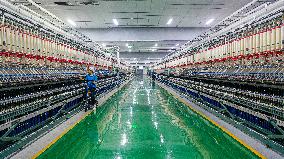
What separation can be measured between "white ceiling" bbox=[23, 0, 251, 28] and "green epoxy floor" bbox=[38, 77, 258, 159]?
216 inches

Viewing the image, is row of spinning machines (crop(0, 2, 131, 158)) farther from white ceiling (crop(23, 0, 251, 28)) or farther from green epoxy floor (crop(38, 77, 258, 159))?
white ceiling (crop(23, 0, 251, 28))

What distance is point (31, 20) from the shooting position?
587 centimetres

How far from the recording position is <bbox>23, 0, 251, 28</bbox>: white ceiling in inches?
424

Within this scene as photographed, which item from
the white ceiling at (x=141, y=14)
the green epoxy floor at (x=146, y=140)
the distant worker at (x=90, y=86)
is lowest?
the green epoxy floor at (x=146, y=140)

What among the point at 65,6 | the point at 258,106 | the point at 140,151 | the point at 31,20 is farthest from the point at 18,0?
the point at 258,106

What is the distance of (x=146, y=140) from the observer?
527cm

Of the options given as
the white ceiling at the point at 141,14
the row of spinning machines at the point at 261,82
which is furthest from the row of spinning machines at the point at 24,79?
the row of spinning machines at the point at 261,82

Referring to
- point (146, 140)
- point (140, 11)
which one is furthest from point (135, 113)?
point (140, 11)

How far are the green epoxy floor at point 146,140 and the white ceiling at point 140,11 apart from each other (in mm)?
5478

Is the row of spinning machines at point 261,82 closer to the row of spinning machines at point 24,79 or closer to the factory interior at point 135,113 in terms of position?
the factory interior at point 135,113

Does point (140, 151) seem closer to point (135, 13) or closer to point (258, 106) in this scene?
point (258, 106)

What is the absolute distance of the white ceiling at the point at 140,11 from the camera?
1077 centimetres

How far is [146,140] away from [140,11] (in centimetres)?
837

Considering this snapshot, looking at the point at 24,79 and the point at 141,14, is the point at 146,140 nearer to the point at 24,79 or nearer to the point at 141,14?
the point at 24,79
